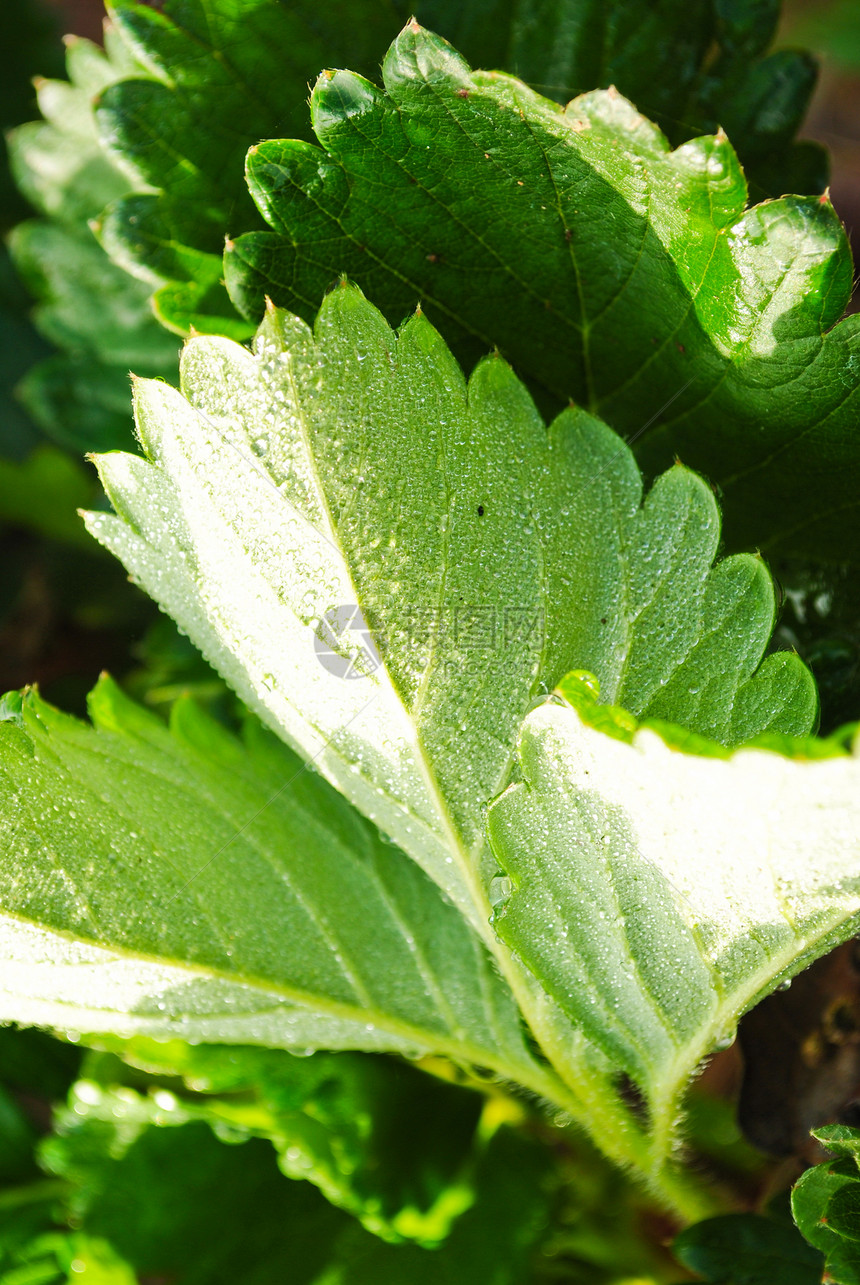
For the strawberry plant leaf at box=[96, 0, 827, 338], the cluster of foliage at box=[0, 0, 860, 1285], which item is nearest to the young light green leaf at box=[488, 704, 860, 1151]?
the cluster of foliage at box=[0, 0, 860, 1285]

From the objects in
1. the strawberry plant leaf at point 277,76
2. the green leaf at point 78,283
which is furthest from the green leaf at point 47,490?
the strawberry plant leaf at point 277,76

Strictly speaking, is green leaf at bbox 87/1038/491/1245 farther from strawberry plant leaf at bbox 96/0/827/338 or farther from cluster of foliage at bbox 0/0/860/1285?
strawberry plant leaf at bbox 96/0/827/338

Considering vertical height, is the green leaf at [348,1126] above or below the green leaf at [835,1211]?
below

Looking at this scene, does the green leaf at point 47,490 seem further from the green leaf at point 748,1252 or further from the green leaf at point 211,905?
the green leaf at point 748,1252

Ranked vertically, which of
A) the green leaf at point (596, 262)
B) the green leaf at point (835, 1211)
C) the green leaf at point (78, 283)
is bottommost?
the green leaf at point (78, 283)

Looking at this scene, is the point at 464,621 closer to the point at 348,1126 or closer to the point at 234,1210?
the point at 348,1126

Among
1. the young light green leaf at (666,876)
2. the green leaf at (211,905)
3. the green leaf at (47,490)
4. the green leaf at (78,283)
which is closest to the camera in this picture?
the young light green leaf at (666,876)

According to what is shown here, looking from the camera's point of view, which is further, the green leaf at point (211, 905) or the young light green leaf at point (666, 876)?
the green leaf at point (211, 905)
